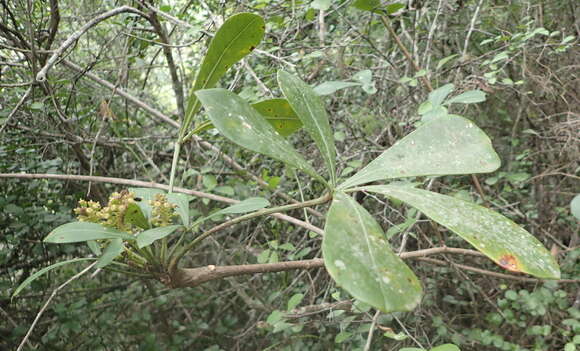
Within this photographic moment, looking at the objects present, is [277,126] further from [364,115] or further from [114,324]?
[114,324]

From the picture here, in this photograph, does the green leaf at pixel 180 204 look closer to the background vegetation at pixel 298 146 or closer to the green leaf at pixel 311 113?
the green leaf at pixel 311 113

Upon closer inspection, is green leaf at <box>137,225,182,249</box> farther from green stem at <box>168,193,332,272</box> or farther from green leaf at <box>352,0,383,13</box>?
green leaf at <box>352,0,383,13</box>

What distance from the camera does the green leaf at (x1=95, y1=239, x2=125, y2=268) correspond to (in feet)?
1.83

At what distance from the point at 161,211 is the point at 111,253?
0.11 m

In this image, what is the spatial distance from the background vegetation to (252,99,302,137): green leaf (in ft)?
2.19

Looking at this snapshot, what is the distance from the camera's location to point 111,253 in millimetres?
574

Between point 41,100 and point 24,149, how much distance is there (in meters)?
0.28

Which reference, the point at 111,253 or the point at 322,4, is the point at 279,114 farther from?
the point at 322,4

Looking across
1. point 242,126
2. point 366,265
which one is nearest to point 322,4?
point 242,126

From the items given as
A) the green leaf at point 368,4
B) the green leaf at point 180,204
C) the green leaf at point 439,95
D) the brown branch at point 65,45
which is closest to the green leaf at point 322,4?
the green leaf at point 368,4

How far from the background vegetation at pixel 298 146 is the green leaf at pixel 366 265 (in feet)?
2.95

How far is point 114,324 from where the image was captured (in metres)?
2.05

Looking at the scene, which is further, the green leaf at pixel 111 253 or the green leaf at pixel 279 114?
the green leaf at pixel 279 114

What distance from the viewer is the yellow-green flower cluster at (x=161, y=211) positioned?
0.66 metres
